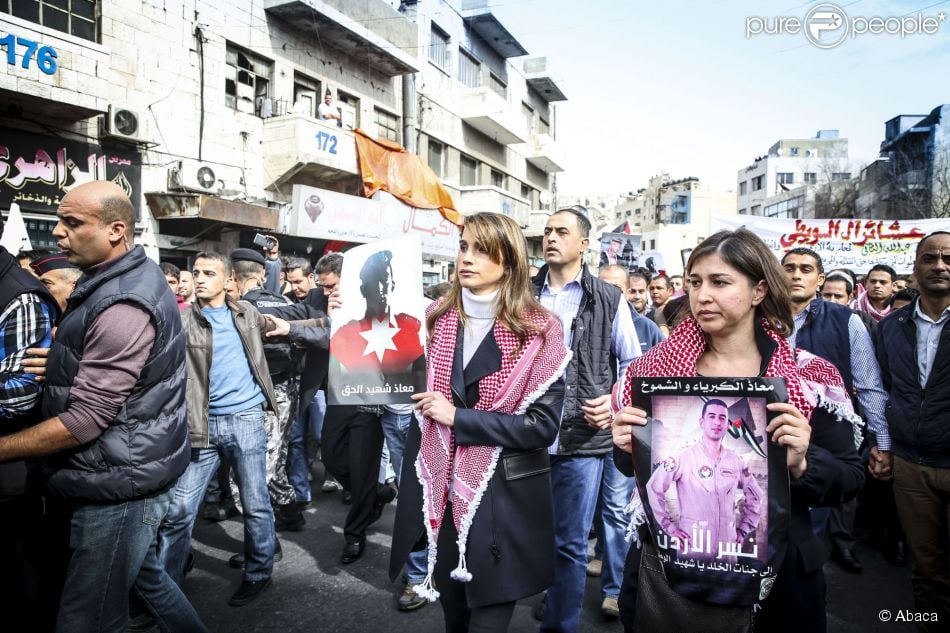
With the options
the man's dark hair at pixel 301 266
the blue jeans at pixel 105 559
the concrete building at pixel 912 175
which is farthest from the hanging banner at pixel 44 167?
the concrete building at pixel 912 175

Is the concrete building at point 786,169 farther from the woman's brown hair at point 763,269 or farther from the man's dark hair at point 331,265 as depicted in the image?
the woman's brown hair at point 763,269

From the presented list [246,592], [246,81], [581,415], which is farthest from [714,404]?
[246,81]

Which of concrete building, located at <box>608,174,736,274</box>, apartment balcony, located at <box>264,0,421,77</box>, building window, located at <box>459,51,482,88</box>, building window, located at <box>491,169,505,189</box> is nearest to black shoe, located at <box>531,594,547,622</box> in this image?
apartment balcony, located at <box>264,0,421,77</box>

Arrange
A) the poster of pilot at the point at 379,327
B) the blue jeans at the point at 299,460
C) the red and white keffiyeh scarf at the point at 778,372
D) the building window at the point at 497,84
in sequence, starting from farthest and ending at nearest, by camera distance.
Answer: the building window at the point at 497,84 → the blue jeans at the point at 299,460 → the poster of pilot at the point at 379,327 → the red and white keffiyeh scarf at the point at 778,372

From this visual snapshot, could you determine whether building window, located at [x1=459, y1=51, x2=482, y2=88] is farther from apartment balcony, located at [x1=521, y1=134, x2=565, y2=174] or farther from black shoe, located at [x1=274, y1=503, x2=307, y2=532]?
black shoe, located at [x1=274, y1=503, x2=307, y2=532]

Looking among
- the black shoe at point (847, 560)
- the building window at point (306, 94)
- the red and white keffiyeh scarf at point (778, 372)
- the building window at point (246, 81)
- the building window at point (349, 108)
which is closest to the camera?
the red and white keffiyeh scarf at point (778, 372)

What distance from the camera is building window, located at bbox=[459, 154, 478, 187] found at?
2314 cm

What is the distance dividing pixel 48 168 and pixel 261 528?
9.37 m

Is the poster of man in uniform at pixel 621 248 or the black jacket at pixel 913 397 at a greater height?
the poster of man in uniform at pixel 621 248

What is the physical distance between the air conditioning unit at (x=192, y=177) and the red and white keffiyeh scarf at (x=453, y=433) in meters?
11.1

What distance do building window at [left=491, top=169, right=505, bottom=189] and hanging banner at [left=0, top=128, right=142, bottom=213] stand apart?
1739cm

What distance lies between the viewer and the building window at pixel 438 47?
2114 cm

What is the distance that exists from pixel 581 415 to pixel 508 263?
1.16 m

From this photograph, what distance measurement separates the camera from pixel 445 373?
2.27 meters
